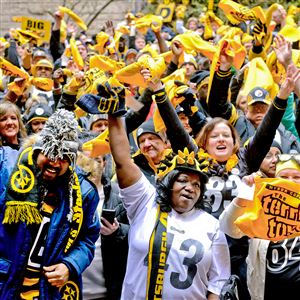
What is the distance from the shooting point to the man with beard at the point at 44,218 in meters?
4.66

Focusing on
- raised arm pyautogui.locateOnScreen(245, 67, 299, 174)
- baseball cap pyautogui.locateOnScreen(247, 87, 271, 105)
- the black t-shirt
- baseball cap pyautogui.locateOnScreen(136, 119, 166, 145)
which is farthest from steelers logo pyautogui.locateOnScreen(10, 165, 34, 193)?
baseball cap pyautogui.locateOnScreen(247, 87, 271, 105)

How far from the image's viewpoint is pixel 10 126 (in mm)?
6598

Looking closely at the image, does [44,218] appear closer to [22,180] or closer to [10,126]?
[22,180]

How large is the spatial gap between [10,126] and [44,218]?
2.01 meters

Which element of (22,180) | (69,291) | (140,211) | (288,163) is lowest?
(69,291)

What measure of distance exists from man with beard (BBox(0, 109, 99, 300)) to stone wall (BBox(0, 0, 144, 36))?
15071 mm

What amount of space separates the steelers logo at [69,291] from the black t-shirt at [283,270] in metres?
1.12

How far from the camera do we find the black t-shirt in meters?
4.70

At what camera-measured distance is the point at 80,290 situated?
16.4 feet

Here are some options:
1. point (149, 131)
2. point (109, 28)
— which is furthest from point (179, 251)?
point (109, 28)

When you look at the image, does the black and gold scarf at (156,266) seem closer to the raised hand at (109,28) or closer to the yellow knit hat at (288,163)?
the yellow knit hat at (288,163)

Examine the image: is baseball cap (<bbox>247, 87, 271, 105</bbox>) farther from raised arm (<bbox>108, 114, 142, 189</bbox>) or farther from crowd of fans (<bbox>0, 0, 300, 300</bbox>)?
raised arm (<bbox>108, 114, 142, 189</bbox>)

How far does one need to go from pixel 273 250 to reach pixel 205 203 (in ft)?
1.66

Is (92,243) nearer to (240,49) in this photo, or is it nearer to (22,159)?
(22,159)
